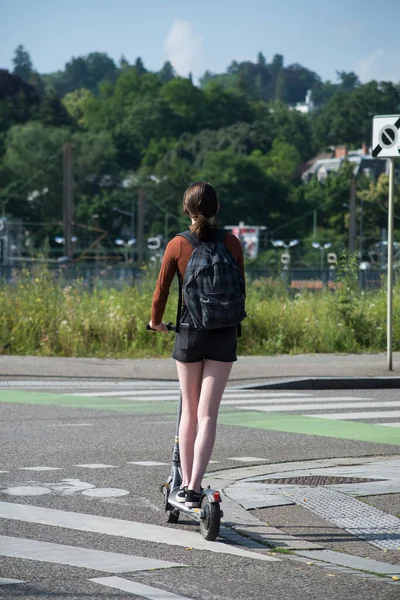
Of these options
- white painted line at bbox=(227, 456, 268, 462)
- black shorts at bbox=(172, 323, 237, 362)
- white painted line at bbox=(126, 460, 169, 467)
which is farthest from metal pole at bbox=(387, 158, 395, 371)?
black shorts at bbox=(172, 323, 237, 362)

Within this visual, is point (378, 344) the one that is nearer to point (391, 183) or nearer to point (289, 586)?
point (391, 183)

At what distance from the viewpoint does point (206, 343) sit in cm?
659

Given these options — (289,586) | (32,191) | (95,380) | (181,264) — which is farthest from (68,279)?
(32,191)

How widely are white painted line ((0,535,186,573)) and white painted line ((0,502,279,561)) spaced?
0.42 meters

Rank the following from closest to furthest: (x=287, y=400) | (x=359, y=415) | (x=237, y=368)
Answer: (x=359, y=415), (x=287, y=400), (x=237, y=368)

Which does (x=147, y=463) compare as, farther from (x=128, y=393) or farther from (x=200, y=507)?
(x=128, y=393)

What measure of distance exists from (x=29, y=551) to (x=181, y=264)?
1.68 m

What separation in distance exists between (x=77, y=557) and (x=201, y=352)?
129 centimetres

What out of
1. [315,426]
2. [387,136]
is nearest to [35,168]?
[387,136]

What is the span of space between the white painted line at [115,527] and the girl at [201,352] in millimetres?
204

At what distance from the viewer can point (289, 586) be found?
17.8 feet

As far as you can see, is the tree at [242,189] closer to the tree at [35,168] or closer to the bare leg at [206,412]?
the tree at [35,168]

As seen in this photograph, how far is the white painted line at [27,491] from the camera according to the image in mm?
7676

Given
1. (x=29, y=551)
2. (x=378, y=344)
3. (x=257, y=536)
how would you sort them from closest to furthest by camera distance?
(x=29, y=551), (x=257, y=536), (x=378, y=344)
